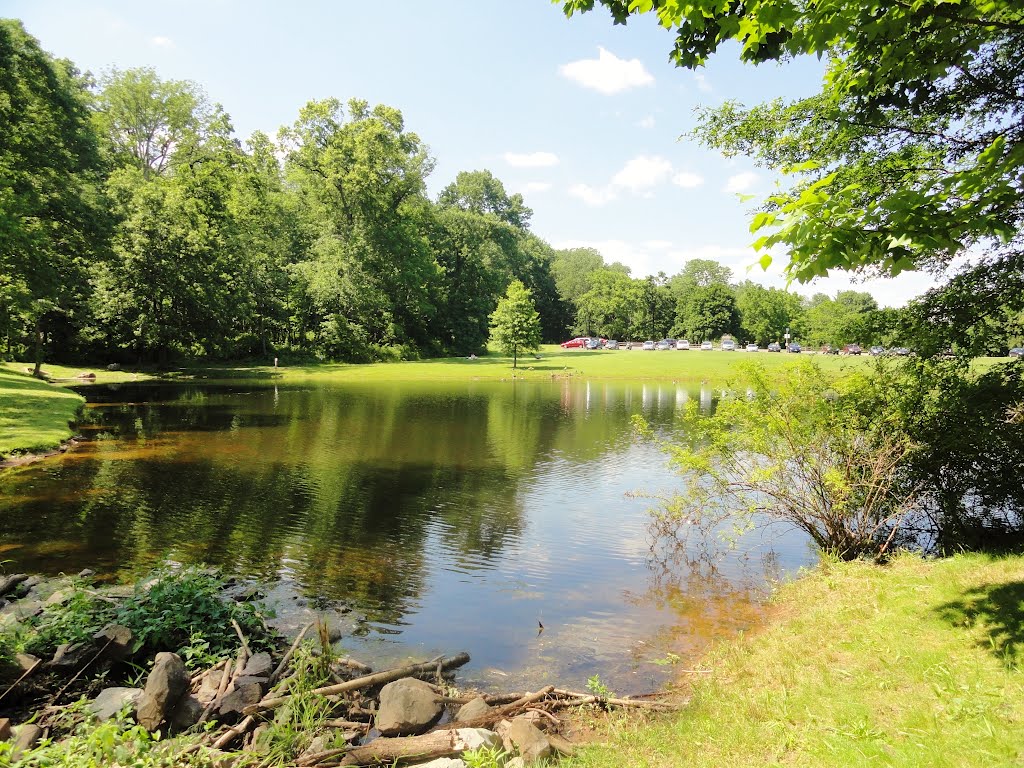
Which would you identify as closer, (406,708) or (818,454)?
(406,708)

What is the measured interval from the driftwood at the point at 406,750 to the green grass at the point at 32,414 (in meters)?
19.8

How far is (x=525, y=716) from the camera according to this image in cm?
675

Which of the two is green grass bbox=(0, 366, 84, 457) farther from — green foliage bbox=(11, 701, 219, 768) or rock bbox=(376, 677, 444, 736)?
rock bbox=(376, 677, 444, 736)

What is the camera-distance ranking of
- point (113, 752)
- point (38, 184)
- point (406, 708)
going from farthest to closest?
1. point (38, 184)
2. point (406, 708)
3. point (113, 752)

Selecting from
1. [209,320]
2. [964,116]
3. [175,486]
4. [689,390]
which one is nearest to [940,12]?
[964,116]

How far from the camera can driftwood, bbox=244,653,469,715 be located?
6324mm

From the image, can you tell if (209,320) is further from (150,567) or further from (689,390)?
(150,567)

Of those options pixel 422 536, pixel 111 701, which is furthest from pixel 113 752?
pixel 422 536

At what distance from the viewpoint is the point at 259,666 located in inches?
278

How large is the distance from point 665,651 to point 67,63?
203 ft

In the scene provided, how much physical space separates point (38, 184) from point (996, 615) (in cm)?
3764

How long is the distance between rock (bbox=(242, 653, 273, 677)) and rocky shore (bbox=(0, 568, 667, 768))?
17mm

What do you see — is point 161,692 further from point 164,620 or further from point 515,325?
point 515,325

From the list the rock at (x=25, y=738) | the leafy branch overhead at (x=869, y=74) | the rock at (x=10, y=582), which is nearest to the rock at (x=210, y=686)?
the rock at (x=25, y=738)
